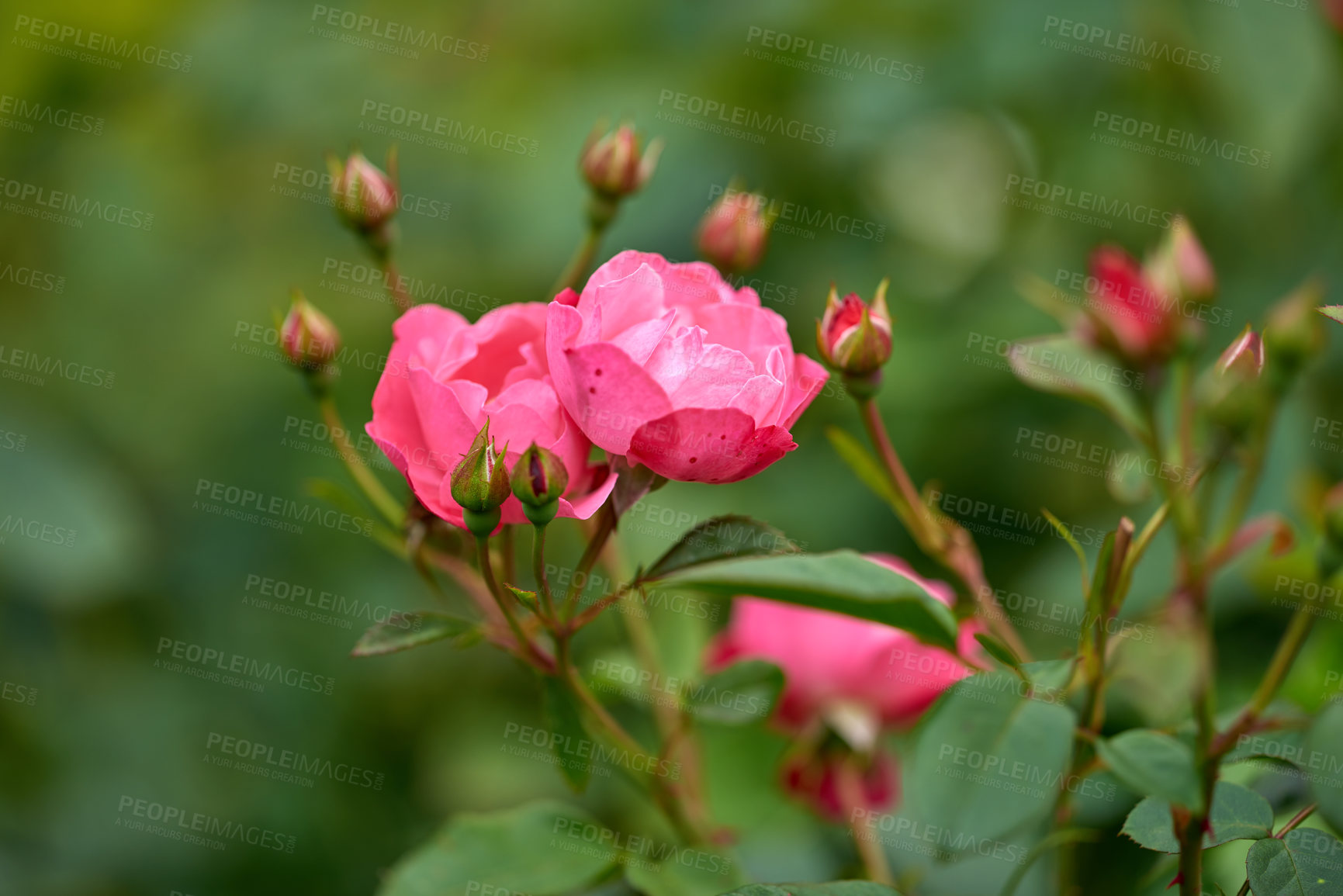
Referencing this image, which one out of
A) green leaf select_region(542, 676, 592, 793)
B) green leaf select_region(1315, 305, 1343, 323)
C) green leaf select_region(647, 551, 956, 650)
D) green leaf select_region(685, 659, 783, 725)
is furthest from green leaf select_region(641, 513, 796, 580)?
green leaf select_region(1315, 305, 1343, 323)

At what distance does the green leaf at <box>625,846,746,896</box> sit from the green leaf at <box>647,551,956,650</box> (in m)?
0.29

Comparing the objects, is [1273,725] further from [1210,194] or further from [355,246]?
[355,246]

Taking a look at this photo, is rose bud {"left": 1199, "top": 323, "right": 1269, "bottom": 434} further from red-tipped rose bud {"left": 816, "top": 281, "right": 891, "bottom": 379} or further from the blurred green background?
the blurred green background

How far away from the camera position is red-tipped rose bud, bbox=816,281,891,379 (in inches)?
32.5

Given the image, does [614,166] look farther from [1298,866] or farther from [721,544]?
[1298,866]

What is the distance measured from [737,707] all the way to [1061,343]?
452mm

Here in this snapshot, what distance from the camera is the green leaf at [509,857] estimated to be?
0.89 meters

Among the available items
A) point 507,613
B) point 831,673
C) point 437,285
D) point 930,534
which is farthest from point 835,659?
point 437,285

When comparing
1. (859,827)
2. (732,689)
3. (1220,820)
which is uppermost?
(1220,820)

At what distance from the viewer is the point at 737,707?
1037mm

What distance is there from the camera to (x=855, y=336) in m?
0.83

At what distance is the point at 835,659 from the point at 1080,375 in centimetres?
39

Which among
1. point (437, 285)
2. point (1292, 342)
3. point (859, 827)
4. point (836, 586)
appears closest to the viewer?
point (836, 586)

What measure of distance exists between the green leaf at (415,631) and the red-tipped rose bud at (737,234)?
479 millimetres
